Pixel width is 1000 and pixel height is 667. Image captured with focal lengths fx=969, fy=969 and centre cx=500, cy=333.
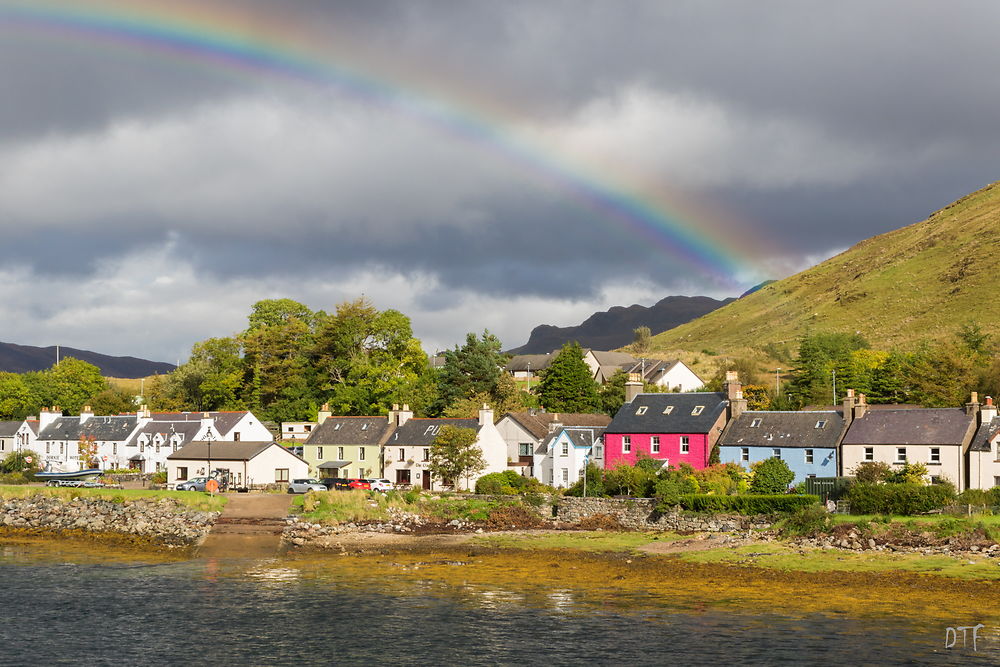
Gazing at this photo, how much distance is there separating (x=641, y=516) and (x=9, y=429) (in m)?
93.5

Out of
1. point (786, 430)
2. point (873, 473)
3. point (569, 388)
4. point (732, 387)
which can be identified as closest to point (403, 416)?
point (569, 388)

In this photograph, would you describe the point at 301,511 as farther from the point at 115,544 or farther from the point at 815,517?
the point at 815,517

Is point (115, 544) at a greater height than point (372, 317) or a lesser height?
lesser

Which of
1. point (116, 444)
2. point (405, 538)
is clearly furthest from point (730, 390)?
point (116, 444)

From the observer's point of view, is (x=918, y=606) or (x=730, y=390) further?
(x=730, y=390)

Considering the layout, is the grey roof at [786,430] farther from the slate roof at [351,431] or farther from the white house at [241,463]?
the white house at [241,463]

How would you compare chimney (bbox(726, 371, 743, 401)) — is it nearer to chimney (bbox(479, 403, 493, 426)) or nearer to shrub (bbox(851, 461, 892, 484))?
shrub (bbox(851, 461, 892, 484))

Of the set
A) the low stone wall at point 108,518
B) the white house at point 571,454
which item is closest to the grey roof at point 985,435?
the white house at point 571,454

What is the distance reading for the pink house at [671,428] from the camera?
270 ft

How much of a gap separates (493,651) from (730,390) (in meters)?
51.3

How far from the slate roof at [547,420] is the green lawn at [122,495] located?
96.6ft

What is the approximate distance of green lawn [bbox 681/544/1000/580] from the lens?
50406 mm

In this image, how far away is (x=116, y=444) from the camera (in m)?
115

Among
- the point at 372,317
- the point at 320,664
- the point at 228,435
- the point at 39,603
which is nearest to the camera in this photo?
the point at 320,664
